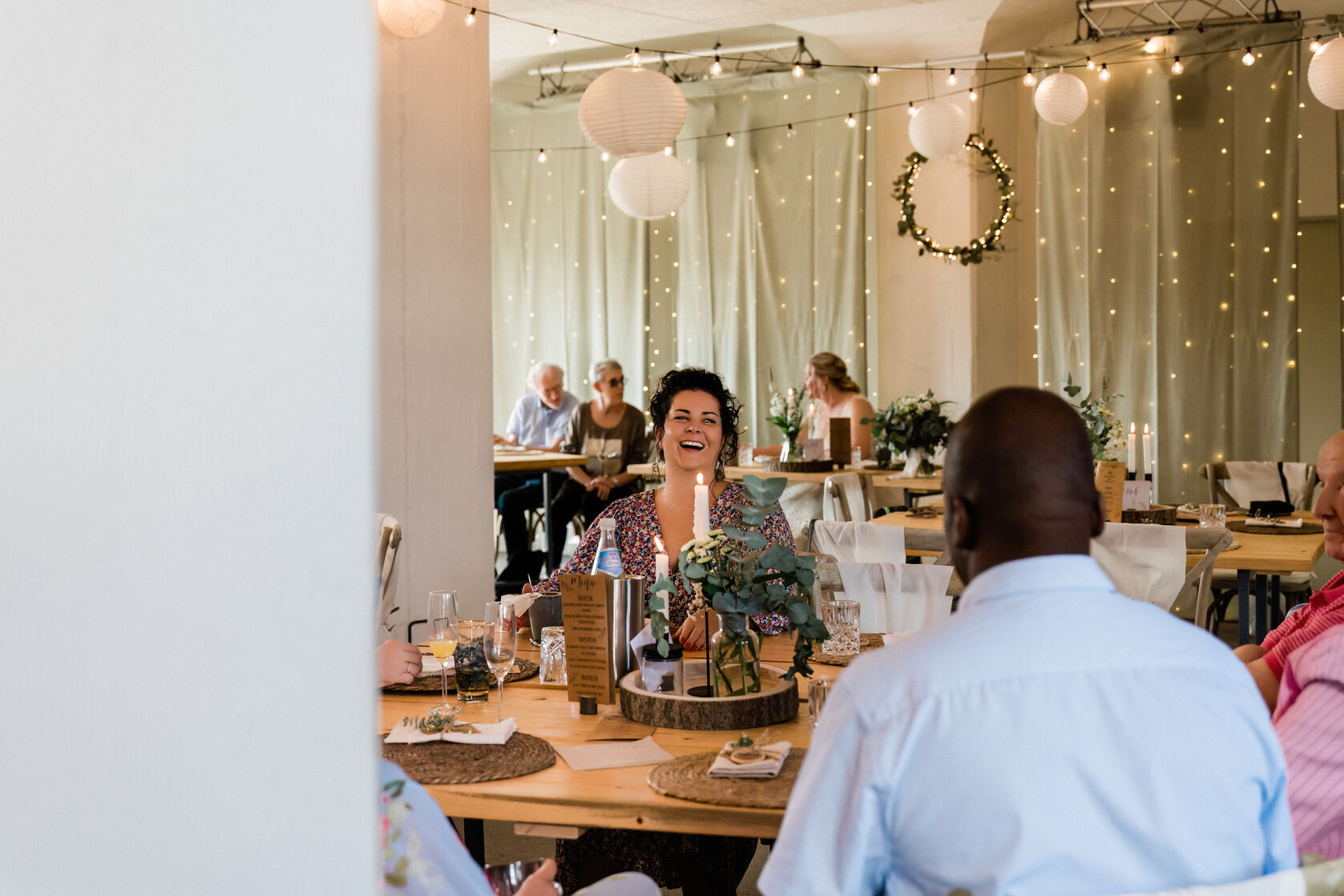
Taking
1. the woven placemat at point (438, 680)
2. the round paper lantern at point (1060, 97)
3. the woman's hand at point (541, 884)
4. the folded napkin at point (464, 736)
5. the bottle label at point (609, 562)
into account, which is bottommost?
the woman's hand at point (541, 884)

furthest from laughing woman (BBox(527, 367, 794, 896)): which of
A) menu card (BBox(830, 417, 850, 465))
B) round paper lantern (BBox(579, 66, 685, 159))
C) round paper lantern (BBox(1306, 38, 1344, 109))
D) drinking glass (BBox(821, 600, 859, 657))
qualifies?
round paper lantern (BBox(1306, 38, 1344, 109))

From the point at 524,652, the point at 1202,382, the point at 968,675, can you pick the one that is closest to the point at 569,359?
the point at 1202,382

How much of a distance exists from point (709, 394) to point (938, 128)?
4.53 m

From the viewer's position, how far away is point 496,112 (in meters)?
10.3

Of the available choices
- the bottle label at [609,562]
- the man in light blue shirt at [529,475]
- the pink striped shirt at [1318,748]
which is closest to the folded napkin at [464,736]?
the bottle label at [609,562]

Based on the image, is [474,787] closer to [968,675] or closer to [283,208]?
[968,675]

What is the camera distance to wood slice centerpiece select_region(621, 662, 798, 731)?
222cm

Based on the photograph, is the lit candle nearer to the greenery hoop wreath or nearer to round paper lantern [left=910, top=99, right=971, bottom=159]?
round paper lantern [left=910, top=99, right=971, bottom=159]

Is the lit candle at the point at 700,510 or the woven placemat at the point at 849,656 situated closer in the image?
the lit candle at the point at 700,510

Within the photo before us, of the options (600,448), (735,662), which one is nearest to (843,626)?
(735,662)

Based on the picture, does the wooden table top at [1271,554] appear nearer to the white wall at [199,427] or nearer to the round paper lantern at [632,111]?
the round paper lantern at [632,111]

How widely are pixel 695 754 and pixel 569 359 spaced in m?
8.48

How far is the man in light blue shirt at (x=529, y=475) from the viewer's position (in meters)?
8.22

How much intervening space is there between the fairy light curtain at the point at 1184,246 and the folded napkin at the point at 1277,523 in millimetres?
3014
